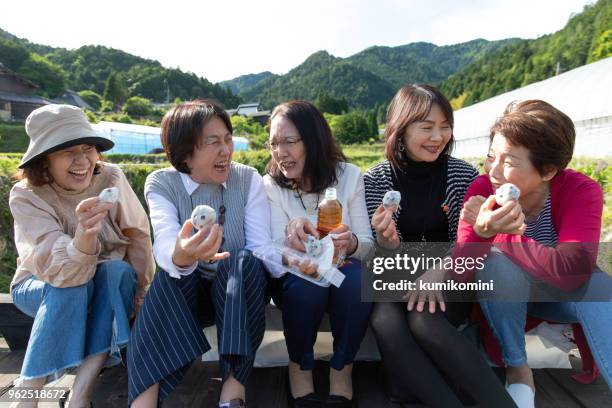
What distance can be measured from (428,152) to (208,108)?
3.49 ft

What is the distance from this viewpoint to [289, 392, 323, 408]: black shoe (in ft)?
5.30

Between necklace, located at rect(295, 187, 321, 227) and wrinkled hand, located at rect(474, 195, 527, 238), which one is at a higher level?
wrinkled hand, located at rect(474, 195, 527, 238)

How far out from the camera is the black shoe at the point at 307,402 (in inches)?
63.6

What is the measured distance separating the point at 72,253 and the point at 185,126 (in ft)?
2.28

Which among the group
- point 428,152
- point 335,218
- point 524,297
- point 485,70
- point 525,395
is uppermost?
point 485,70

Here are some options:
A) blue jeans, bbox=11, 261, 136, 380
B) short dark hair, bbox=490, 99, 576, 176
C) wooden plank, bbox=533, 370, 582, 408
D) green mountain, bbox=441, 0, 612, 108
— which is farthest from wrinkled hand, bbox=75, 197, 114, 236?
green mountain, bbox=441, 0, 612, 108

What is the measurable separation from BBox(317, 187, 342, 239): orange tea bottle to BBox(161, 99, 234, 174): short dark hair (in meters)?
0.58

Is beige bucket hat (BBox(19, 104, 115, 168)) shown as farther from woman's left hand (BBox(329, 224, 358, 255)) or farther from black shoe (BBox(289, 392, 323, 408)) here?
black shoe (BBox(289, 392, 323, 408))

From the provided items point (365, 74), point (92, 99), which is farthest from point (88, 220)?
point (365, 74)

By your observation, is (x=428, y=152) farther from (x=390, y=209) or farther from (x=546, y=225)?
(x=546, y=225)

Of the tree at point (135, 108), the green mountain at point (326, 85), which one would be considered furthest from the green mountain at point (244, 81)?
the tree at point (135, 108)

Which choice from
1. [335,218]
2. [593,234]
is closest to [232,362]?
[335,218]

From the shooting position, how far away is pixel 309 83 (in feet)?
328

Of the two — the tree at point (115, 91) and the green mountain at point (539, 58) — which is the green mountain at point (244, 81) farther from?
the green mountain at point (539, 58)
